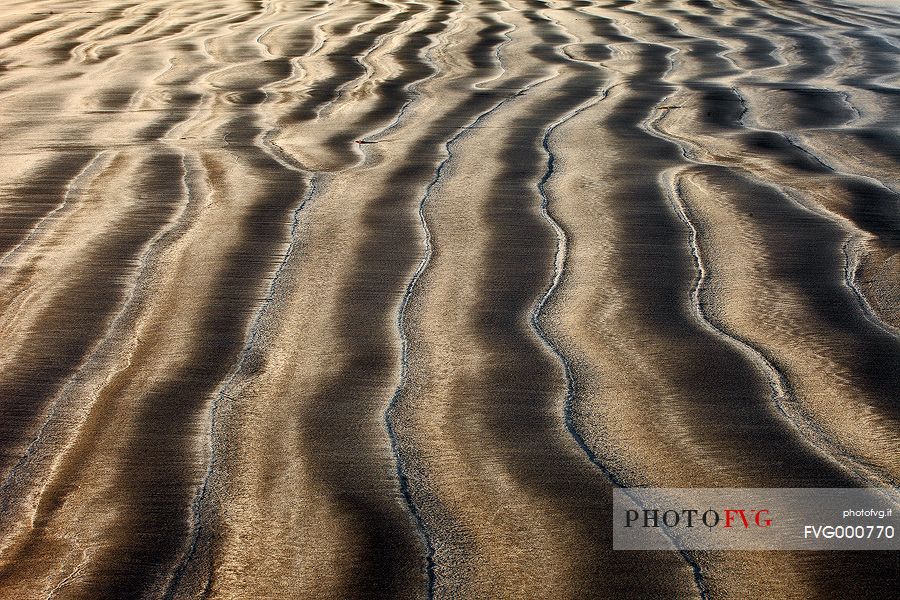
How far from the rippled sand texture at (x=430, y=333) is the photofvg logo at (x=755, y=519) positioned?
3 cm

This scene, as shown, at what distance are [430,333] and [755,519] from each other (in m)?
0.97

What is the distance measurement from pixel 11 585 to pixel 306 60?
5.19 metres

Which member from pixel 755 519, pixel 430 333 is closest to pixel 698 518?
pixel 755 519

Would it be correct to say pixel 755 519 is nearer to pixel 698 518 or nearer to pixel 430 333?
pixel 698 518

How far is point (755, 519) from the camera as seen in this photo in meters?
1.64

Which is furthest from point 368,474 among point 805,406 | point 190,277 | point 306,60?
point 306,60

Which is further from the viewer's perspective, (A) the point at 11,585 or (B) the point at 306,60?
(B) the point at 306,60

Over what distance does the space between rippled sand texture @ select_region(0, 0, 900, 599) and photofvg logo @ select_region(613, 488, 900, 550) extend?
0.11 ft

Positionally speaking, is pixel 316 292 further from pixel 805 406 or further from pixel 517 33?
pixel 517 33

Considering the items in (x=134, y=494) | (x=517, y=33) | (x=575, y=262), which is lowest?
(x=517, y=33)

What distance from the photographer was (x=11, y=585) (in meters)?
1.53

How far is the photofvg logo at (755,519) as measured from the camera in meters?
1.57

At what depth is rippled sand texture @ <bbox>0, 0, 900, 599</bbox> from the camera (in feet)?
5.28

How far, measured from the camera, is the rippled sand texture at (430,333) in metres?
1.61
